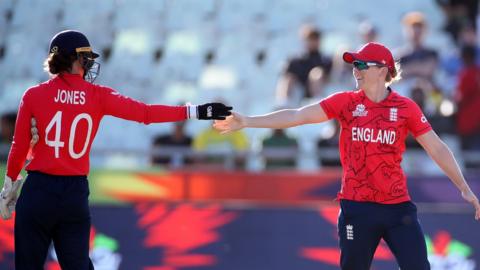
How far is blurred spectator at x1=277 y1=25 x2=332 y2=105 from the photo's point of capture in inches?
501

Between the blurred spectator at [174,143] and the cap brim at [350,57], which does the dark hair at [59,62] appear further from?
the blurred spectator at [174,143]

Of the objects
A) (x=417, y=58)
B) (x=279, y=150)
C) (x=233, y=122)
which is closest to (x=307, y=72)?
(x=417, y=58)

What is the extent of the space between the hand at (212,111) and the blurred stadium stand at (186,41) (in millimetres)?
6125

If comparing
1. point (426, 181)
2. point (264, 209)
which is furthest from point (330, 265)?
point (426, 181)

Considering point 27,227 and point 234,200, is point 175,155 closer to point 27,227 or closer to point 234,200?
point 234,200

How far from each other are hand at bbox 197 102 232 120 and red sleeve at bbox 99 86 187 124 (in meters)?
0.12

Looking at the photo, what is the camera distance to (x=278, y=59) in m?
14.4

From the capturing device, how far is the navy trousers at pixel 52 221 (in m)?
6.43

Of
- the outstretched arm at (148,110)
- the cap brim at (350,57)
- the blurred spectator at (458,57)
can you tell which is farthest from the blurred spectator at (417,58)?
the outstretched arm at (148,110)

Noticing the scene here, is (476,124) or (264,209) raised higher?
(476,124)

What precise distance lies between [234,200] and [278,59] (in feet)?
12.7

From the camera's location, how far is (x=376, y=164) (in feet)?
22.4

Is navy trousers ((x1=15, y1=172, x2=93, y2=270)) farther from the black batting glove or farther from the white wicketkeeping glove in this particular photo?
the black batting glove

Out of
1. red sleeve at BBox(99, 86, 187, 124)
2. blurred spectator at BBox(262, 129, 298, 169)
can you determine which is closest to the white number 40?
red sleeve at BBox(99, 86, 187, 124)
